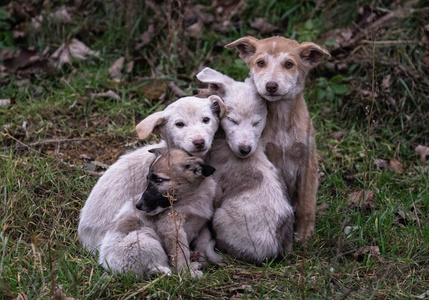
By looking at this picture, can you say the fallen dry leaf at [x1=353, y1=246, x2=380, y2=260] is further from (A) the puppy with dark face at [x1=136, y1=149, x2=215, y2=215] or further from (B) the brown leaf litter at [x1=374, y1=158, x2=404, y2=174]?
(B) the brown leaf litter at [x1=374, y1=158, x2=404, y2=174]

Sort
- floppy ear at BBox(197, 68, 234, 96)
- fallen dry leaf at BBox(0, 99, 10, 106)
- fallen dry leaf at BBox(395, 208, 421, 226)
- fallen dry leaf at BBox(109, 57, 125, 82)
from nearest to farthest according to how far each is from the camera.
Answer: floppy ear at BBox(197, 68, 234, 96), fallen dry leaf at BBox(395, 208, 421, 226), fallen dry leaf at BBox(0, 99, 10, 106), fallen dry leaf at BBox(109, 57, 125, 82)

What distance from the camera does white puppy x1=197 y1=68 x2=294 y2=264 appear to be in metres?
4.72

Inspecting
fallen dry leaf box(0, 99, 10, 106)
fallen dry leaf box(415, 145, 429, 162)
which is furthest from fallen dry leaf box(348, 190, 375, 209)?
fallen dry leaf box(0, 99, 10, 106)

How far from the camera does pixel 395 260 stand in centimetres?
481

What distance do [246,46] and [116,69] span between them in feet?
9.43

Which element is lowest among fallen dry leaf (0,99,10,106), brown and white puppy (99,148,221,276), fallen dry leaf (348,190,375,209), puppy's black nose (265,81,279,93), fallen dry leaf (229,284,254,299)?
fallen dry leaf (0,99,10,106)

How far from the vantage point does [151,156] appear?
511 centimetres

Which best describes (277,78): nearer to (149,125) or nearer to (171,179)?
(149,125)

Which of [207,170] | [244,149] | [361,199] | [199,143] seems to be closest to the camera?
[207,170]

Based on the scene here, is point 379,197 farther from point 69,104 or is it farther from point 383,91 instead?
point 69,104

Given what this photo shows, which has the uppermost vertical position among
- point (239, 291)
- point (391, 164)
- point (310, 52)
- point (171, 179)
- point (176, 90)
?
point (310, 52)

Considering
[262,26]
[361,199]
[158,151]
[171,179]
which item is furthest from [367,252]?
[262,26]

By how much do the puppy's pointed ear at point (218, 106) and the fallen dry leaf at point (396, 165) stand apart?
253cm

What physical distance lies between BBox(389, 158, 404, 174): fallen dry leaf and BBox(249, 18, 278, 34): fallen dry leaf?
2661mm
